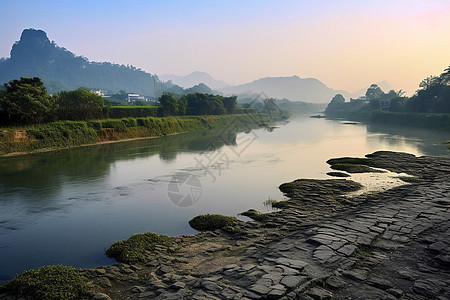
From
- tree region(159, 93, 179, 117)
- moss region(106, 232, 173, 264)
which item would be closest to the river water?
moss region(106, 232, 173, 264)

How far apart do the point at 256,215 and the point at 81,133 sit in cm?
3124

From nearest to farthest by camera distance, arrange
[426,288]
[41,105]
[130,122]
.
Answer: [426,288]
[41,105]
[130,122]

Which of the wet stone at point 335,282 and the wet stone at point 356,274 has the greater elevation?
the wet stone at point 335,282

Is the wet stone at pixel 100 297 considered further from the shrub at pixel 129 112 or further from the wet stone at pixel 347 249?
the shrub at pixel 129 112

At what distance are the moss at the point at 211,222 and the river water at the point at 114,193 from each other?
48 cm

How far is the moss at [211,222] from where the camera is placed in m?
12.8

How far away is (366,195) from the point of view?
16594mm

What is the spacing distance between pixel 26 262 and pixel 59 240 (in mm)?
1840

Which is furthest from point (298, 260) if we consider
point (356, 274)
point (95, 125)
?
point (95, 125)

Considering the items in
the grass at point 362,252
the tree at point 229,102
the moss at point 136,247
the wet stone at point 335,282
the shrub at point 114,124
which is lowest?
the moss at point 136,247

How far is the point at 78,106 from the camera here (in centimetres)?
4247

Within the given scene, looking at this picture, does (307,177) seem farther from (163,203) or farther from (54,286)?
(54,286)

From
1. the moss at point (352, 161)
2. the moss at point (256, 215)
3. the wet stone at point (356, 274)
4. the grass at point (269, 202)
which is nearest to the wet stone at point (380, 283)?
the wet stone at point (356, 274)

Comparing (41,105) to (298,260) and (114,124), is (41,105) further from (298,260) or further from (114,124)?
(298,260)
